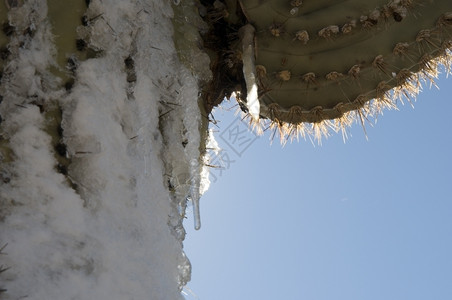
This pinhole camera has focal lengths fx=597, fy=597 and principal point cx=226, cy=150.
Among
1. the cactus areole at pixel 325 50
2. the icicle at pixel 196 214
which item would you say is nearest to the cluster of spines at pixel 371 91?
the cactus areole at pixel 325 50

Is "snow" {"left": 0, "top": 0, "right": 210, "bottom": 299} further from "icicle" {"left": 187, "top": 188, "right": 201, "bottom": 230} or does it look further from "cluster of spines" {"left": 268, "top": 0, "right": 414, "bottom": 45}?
"cluster of spines" {"left": 268, "top": 0, "right": 414, "bottom": 45}

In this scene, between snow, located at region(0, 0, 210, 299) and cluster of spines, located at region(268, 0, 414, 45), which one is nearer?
→ snow, located at region(0, 0, 210, 299)

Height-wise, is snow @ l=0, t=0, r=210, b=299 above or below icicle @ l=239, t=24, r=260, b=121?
below

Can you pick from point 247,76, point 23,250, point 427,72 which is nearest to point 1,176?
point 23,250

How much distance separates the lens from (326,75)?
169 cm

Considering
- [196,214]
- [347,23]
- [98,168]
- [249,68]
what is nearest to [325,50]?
[347,23]

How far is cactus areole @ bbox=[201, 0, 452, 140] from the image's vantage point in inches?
63.8

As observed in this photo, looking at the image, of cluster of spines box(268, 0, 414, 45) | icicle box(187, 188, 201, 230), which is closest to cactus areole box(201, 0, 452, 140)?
cluster of spines box(268, 0, 414, 45)

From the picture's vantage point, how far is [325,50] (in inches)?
65.7

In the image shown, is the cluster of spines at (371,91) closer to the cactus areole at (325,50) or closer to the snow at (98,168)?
the cactus areole at (325,50)

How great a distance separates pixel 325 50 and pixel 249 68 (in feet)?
0.80

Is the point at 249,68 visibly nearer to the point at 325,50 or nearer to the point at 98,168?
the point at 325,50

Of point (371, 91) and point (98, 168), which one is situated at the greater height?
point (371, 91)

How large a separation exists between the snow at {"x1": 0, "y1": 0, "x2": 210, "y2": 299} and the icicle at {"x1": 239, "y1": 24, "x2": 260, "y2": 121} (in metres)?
0.19
